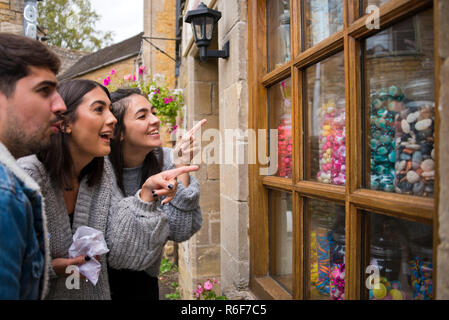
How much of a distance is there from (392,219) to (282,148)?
2.64 ft

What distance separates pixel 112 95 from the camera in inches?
75.6

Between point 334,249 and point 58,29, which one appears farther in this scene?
point 58,29

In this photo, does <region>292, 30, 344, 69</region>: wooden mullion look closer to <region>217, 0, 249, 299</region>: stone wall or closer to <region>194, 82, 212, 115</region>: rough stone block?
<region>217, 0, 249, 299</region>: stone wall

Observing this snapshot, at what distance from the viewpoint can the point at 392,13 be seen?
3.03ft

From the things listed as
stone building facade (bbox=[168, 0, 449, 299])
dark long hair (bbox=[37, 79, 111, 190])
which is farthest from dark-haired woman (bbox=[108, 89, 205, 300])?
stone building facade (bbox=[168, 0, 449, 299])

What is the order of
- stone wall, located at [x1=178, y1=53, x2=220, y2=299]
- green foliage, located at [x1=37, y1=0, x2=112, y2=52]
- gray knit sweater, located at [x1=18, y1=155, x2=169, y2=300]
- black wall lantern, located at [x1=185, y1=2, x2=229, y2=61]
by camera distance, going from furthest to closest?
green foliage, located at [x1=37, y1=0, x2=112, y2=52]
stone wall, located at [x1=178, y1=53, x2=220, y2=299]
black wall lantern, located at [x1=185, y1=2, x2=229, y2=61]
gray knit sweater, located at [x1=18, y1=155, x2=169, y2=300]

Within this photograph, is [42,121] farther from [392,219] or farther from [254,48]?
[254,48]

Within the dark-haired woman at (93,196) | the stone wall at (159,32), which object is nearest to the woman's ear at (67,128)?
the dark-haired woman at (93,196)

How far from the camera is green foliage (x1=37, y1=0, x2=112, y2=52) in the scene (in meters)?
19.8

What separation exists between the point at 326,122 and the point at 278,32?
27.1 inches

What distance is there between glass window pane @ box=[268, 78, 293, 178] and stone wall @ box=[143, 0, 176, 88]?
915 cm

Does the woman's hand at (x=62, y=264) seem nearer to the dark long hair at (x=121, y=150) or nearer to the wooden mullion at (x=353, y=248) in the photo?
the dark long hair at (x=121, y=150)

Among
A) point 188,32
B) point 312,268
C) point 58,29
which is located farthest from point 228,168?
point 58,29

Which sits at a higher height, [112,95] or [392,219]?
[112,95]
